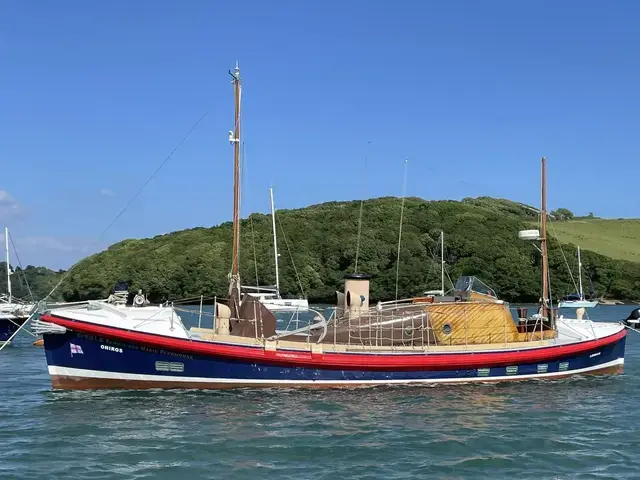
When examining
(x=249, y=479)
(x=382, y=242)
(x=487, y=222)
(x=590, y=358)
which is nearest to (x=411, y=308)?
(x=590, y=358)

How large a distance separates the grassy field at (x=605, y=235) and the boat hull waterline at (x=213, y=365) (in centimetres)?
9858

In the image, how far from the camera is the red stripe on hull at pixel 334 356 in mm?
18297

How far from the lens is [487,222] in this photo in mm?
122125

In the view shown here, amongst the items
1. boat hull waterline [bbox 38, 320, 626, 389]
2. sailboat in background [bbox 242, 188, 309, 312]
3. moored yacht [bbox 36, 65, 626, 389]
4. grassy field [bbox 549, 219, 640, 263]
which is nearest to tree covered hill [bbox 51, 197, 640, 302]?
grassy field [bbox 549, 219, 640, 263]

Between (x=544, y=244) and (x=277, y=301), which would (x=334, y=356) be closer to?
(x=544, y=244)

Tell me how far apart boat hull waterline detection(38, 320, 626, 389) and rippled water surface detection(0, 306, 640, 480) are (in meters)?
0.36

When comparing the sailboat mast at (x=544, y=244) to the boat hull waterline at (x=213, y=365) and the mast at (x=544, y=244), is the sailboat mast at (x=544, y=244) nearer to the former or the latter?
the mast at (x=544, y=244)

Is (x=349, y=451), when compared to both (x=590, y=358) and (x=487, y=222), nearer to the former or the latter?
(x=590, y=358)

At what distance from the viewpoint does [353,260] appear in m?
111

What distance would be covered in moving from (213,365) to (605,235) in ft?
399

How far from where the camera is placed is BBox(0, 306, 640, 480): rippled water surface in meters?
12.5

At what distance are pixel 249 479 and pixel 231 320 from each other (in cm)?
904

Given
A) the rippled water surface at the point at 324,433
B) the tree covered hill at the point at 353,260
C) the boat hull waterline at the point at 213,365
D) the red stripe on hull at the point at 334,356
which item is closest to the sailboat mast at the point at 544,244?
the red stripe on hull at the point at 334,356

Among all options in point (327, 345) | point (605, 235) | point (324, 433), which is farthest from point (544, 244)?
point (605, 235)
